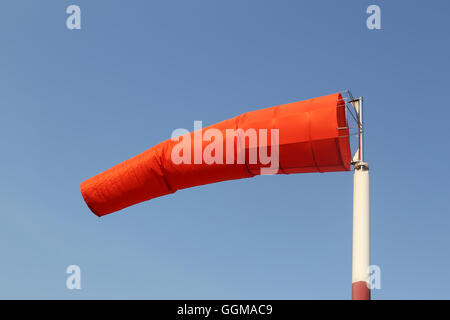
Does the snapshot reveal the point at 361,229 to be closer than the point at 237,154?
Yes

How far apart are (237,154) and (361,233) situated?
4.69 metres

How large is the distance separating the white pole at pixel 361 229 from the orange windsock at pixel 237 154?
1029 mm

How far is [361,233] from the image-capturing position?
1485 cm

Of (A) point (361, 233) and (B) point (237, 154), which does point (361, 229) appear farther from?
(B) point (237, 154)

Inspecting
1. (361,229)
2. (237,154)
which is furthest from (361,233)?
(237,154)

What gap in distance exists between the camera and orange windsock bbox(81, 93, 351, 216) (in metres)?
16.2

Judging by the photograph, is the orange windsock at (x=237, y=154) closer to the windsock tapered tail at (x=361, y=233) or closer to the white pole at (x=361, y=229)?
the white pole at (x=361, y=229)

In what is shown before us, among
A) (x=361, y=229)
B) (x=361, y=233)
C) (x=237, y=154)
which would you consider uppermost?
(x=237, y=154)

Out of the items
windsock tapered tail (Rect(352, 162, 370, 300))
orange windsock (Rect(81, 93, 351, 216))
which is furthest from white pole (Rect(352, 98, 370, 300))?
orange windsock (Rect(81, 93, 351, 216))

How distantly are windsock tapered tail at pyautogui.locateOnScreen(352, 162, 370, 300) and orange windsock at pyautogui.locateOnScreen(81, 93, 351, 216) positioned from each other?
1187 millimetres

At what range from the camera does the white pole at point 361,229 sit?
14296mm
